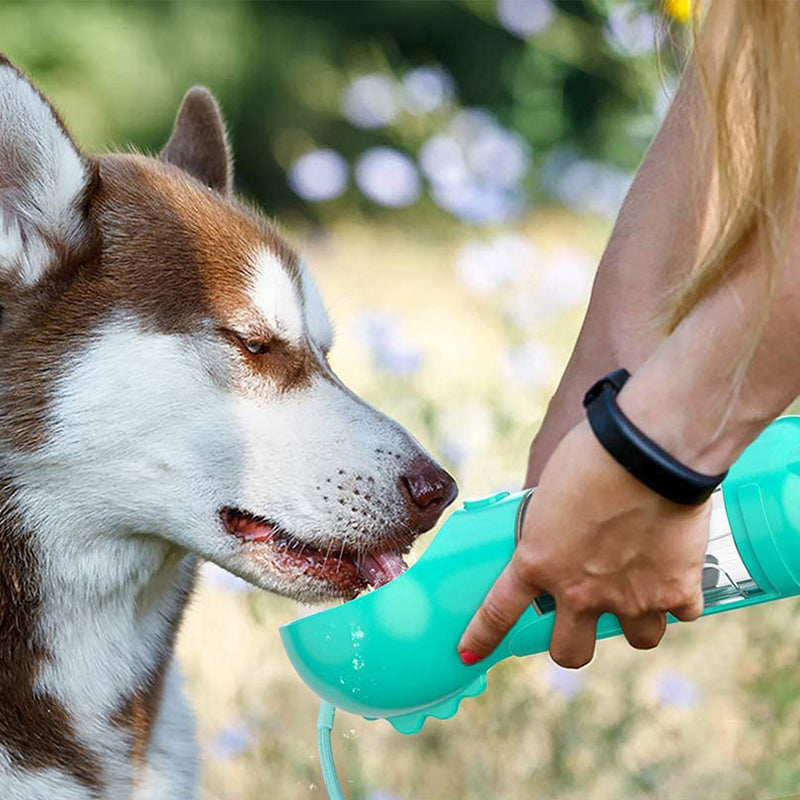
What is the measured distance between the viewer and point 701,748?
10.9 feet

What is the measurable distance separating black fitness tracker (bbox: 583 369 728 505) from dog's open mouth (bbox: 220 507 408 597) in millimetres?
658

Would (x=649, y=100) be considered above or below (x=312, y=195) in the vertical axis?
above

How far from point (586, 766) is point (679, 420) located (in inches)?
65.1

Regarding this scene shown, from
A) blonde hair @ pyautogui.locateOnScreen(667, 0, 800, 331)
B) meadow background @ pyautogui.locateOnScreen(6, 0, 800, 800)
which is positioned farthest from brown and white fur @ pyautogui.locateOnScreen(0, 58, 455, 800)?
blonde hair @ pyautogui.locateOnScreen(667, 0, 800, 331)

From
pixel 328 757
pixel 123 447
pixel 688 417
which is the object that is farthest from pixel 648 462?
pixel 123 447

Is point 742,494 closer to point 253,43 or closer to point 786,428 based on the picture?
point 786,428

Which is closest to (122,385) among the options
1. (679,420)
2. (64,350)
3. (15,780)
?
(64,350)

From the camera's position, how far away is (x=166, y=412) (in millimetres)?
2168

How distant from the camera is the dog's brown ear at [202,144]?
2.76 meters

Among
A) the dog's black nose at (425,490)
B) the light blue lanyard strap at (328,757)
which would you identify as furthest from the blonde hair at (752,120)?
the light blue lanyard strap at (328,757)

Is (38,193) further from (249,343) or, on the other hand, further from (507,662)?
(507,662)

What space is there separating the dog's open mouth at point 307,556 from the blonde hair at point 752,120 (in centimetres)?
77

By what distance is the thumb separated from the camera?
1788mm

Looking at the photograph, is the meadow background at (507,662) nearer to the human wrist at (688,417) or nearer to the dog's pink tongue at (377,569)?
the human wrist at (688,417)
